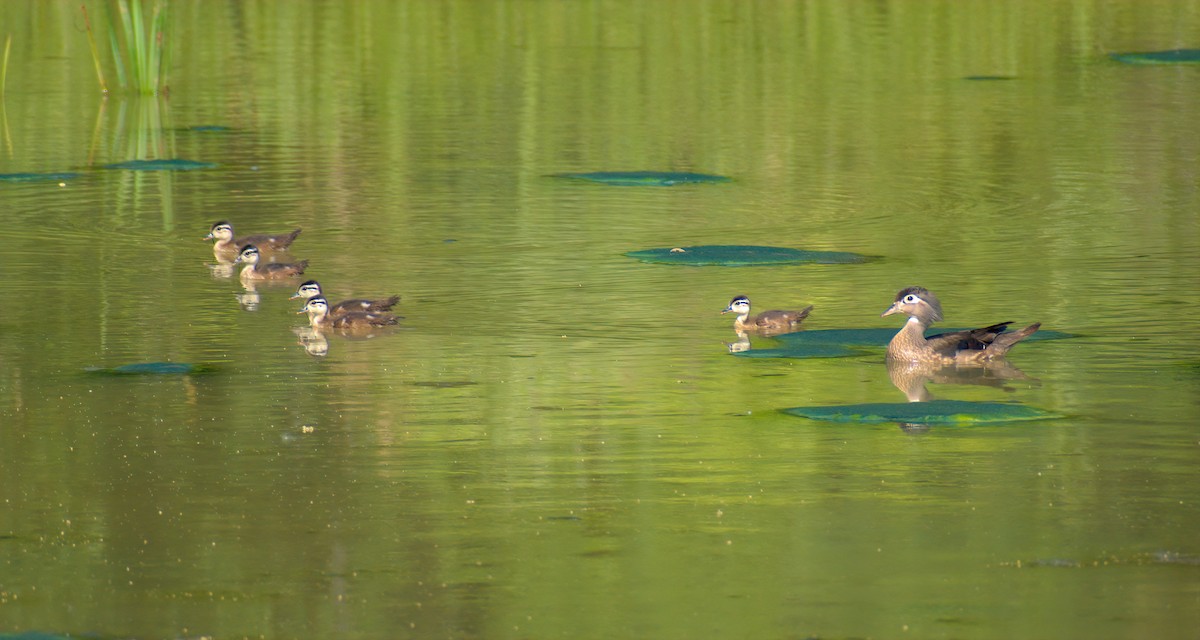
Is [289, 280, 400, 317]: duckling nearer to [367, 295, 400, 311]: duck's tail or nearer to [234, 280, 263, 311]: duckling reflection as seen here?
[367, 295, 400, 311]: duck's tail

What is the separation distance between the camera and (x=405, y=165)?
19.7m

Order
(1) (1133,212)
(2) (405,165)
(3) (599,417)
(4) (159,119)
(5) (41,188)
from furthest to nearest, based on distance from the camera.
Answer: (4) (159,119)
(2) (405,165)
(5) (41,188)
(1) (1133,212)
(3) (599,417)

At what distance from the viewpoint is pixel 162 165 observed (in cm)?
1967

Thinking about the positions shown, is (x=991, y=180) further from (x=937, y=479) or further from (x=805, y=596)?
(x=805, y=596)

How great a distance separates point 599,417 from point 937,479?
172 centimetres

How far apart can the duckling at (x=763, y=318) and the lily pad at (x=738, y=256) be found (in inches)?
90.3

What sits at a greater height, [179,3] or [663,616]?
[179,3]

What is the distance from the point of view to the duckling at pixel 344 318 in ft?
38.0

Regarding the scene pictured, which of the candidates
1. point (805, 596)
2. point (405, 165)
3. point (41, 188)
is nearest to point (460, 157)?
point (405, 165)

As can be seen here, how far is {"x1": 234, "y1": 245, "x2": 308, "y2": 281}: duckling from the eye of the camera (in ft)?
45.1

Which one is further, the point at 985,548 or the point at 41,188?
the point at 41,188

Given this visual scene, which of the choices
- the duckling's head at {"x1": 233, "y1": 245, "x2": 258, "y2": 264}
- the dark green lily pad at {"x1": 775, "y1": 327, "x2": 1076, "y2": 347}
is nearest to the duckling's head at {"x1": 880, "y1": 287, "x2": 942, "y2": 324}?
the dark green lily pad at {"x1": 775, "y1": 327, "x2": 1076, "y2": 347}

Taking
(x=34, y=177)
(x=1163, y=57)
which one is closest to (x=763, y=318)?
(x=34, y=177)

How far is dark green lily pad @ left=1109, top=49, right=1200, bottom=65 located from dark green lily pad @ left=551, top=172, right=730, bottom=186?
41.0ft
